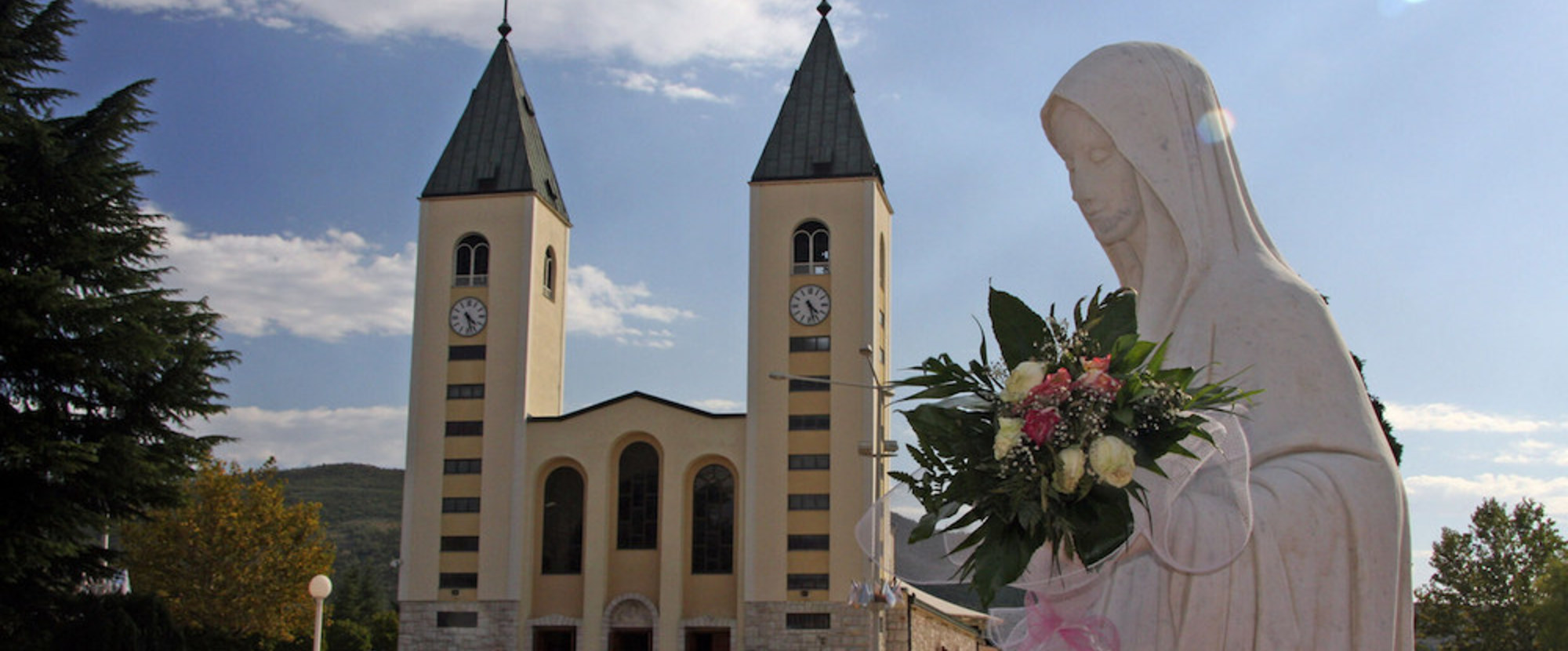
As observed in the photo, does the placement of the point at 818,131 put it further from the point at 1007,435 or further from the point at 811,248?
the point at 1007,435

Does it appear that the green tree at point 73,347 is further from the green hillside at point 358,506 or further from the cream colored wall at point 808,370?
the green hillside at point 358,506

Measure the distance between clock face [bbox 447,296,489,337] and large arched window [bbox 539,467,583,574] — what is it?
5.97 m

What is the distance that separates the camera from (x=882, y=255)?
47188mm

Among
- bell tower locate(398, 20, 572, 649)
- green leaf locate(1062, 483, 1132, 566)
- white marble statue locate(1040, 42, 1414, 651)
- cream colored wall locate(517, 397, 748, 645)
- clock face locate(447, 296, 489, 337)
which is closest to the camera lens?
green leaf locate(1062, 483, 1132, 566)

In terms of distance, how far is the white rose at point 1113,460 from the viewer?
3301 mm

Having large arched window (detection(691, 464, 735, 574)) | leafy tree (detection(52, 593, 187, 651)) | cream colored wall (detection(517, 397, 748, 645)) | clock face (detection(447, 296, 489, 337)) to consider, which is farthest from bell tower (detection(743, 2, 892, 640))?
leafy tree (detection(52, 593, 187, 651))

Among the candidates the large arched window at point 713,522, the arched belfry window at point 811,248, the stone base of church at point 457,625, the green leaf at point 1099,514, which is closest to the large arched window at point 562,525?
the stone base of church at point 457,625

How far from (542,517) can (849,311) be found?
43.9 feet

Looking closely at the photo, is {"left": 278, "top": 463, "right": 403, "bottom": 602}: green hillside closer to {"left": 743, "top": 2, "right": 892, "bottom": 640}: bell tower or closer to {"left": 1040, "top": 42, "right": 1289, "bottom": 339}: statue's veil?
{"left": 743, "top": 2, "right": 892, "bottom": 640}: bell tower

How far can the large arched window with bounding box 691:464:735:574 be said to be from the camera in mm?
44562

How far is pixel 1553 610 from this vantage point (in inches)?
1356

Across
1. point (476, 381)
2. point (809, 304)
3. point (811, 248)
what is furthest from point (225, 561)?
point (811, 248)

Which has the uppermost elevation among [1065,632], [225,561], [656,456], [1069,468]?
[656,456]

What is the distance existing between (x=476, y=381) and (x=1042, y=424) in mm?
44092
